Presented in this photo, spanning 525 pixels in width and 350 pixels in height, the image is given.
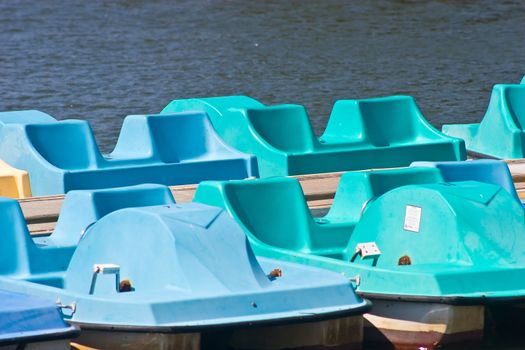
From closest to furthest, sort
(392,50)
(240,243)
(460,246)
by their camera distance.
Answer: (240,243)
(460,246)
(392,50)

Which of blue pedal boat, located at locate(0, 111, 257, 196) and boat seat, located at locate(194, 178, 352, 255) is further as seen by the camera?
blue pedal boat, located at locate(0, 111, 257, 196)

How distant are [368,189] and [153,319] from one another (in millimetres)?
2459

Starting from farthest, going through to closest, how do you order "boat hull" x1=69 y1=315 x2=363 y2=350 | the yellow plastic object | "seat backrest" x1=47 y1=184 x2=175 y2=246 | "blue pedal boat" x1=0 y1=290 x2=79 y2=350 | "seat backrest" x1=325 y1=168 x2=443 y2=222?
1. the yellow plastic object
2. "seat backrest" x1=325 y1=168 x2=443 y2=222
3. "seat backrest" x1=47 y1=184 x2=175 y2=246
4. "boat hull" x1=69 y1=315 x2=363 y2=350
5. "blue pedal boat" x1=0 y1=290 x2=79 y2=350

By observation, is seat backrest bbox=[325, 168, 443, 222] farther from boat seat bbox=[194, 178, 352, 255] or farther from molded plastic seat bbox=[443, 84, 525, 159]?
molded plastic seat bbox=[443, 84, 525, 159]

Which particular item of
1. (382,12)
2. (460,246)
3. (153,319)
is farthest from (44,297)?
(382,12)

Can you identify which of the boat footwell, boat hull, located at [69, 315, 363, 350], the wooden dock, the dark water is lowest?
the dark water

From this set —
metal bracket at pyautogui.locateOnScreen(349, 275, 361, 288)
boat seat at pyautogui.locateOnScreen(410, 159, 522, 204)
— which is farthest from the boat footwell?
boat seat at pyautogui.locateOnScreen(410, 159, 522, 204)

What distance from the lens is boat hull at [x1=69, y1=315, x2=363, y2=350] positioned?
23.9 feet

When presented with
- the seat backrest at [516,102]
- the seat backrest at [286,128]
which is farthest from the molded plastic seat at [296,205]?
the seat backrest at [516,102]

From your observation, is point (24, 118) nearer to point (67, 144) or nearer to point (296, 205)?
point (67, 144)

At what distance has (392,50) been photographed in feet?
83.5

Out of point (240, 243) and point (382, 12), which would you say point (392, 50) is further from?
point (240, 243)

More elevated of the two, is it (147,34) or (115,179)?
(115,179)

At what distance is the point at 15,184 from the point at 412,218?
3394 millimetres
